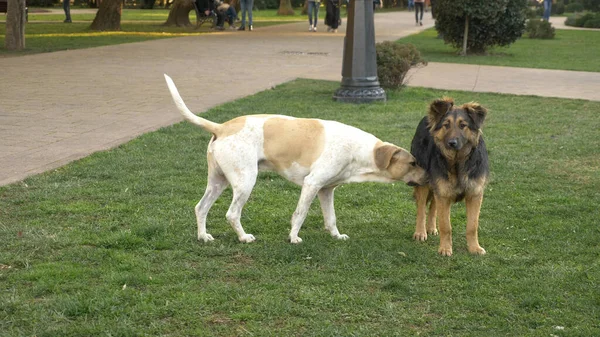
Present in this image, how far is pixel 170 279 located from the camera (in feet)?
17.2

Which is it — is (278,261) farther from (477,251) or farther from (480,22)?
(480,22)

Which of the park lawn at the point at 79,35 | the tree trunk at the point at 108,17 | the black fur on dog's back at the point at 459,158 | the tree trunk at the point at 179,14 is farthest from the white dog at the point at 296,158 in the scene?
the tree trunk at the point at 179,14

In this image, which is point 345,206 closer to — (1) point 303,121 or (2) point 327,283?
(1) point 303,121

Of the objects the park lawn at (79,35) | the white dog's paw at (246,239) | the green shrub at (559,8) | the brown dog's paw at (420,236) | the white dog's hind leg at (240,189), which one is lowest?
the brown dog's paw at (420,236)

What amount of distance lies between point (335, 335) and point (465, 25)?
19.2 meters

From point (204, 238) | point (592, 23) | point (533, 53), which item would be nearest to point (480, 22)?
point (533, 53)

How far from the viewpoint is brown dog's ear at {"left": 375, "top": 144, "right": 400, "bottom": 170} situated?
5.89 m

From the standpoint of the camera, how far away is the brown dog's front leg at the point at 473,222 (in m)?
5.86

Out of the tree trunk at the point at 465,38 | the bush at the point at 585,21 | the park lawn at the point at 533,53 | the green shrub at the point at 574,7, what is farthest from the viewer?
the green shrub at the point at 574,7

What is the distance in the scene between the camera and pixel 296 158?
233 inches

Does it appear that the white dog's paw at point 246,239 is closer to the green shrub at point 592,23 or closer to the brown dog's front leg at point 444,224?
the brown dog's front leg at point 444,224

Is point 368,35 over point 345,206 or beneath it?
over

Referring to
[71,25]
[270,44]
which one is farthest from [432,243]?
[71,25]

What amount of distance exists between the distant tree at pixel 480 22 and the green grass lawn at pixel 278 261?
1323cm
